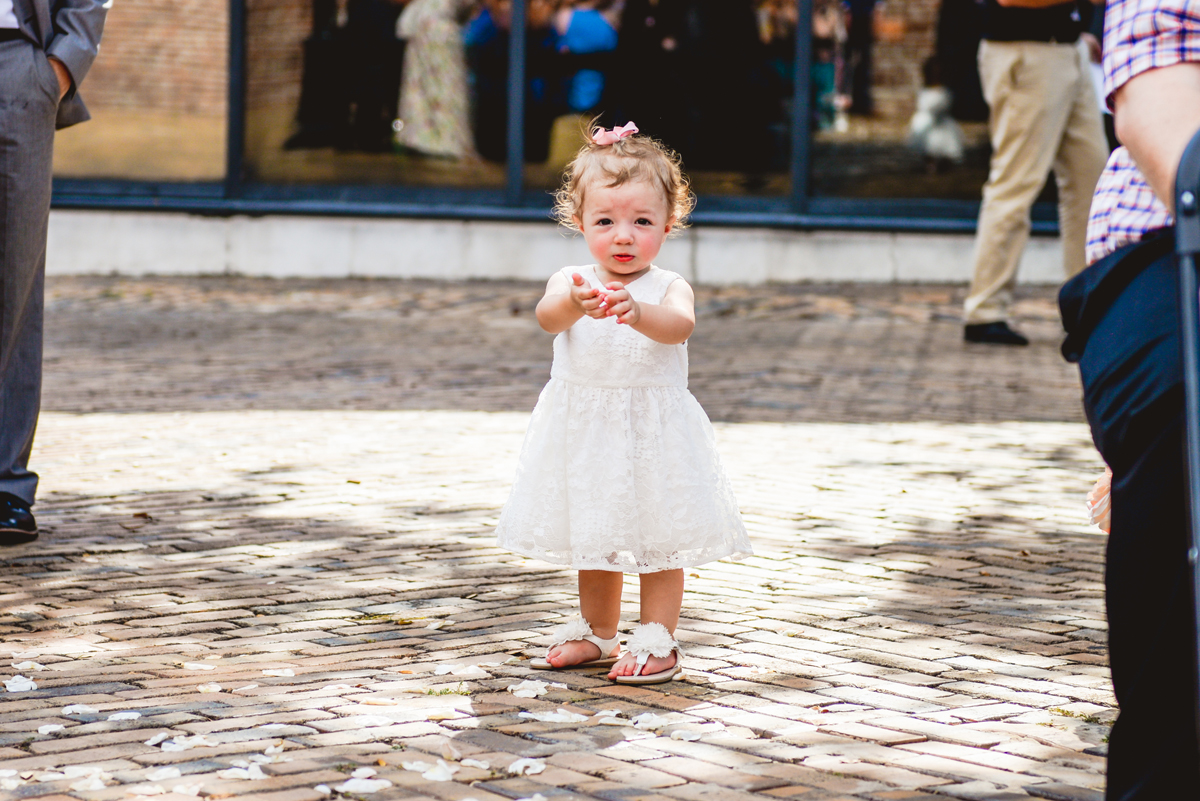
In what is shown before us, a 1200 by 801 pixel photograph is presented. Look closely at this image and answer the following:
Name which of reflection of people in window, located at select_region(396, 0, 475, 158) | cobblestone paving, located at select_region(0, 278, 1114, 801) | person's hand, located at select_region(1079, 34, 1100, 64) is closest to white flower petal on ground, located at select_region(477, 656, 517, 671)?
cobblestone paving, located at select_region(0, 278, 1114, 801)

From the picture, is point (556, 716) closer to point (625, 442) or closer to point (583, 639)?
point (583, 639)

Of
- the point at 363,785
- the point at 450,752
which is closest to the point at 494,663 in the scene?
the point at 450,752

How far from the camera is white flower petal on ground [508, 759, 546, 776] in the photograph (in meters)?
2.65

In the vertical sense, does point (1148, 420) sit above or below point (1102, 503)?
above

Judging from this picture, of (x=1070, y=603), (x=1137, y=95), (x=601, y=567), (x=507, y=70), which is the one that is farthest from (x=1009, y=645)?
(x=507, y=70)

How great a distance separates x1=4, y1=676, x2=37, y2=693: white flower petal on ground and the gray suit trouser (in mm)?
1338

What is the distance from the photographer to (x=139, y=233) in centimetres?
1188

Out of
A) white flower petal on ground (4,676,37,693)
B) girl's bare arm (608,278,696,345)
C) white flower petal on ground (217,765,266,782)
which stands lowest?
white flower petal on ground (4,676,37,693)

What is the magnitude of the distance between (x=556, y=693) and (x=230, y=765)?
2.42 feet

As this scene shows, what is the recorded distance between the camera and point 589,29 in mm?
11883

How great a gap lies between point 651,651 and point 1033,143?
5671 mm

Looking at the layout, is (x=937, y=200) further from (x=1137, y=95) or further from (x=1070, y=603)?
(x=1137, y=95)

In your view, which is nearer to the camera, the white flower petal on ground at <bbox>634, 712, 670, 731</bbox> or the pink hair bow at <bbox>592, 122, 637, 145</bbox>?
the white flower petal on ground at <bbox>634, 712, 670, 731</bbox>

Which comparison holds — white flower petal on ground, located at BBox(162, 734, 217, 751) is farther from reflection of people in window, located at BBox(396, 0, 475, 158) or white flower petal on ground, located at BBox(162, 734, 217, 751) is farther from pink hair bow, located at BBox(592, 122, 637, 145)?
reflection of people in window, located at BBox(396, 0, 475, 158)
